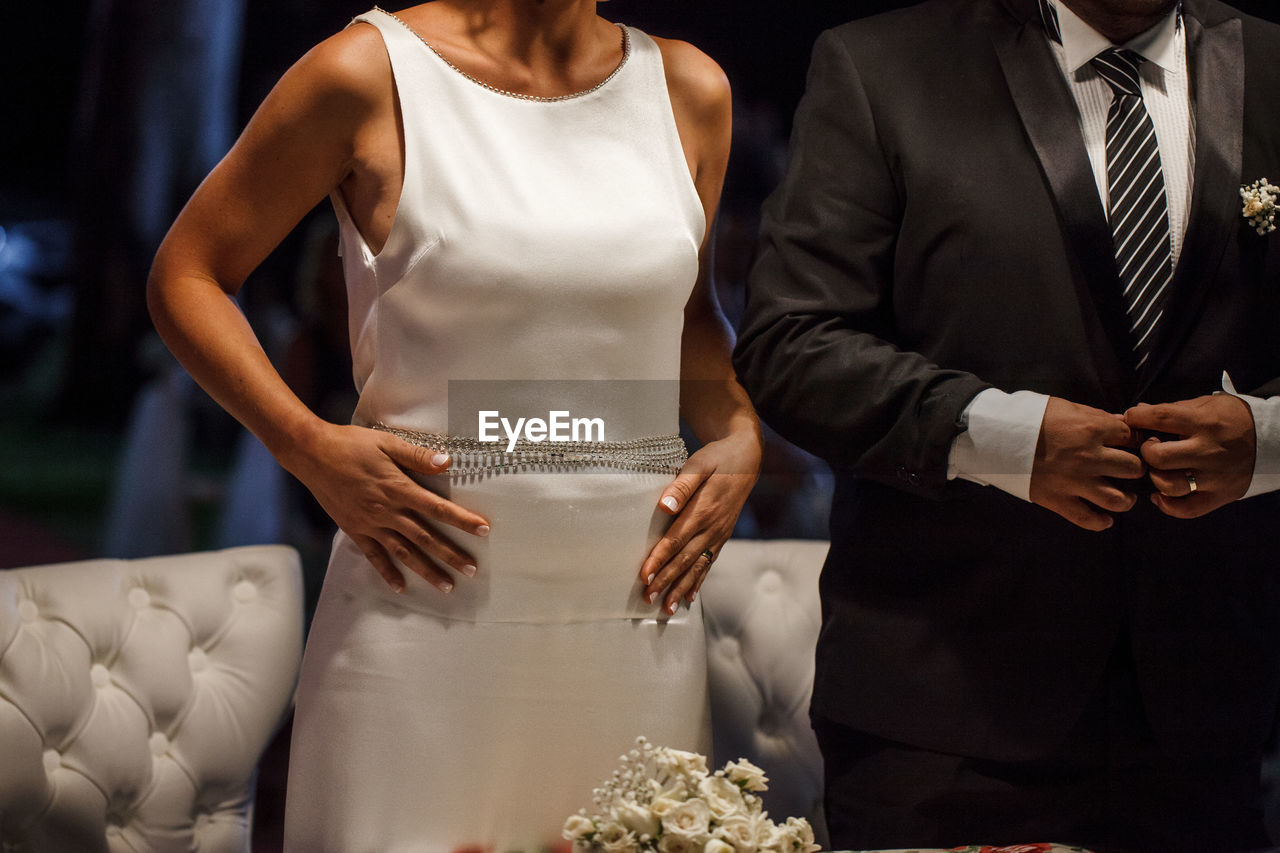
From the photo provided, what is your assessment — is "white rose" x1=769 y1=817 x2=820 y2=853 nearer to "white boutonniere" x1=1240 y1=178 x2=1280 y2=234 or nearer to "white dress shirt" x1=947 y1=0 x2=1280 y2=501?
"white dress shirt" x1=947 y1=0 x2=1280 y2=501

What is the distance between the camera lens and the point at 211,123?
5.37ft

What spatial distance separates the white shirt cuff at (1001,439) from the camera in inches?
47.6

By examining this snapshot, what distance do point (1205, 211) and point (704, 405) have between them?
1.76 feet

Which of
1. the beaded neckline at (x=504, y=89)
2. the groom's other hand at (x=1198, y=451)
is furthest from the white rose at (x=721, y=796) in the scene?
the beaded neckline at (x=504, y=89)

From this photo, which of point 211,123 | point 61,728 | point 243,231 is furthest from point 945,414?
point 61,728

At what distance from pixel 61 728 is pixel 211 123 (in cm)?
82

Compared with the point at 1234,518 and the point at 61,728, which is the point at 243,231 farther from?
the point at 1234,518

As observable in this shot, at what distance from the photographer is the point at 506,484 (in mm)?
1227

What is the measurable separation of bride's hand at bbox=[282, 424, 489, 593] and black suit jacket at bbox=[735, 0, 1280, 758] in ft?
1.15

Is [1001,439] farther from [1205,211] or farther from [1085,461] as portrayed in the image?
[1205,211]

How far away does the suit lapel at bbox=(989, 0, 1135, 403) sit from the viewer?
124 cm

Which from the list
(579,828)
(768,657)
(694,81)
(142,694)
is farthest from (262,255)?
(768,657)

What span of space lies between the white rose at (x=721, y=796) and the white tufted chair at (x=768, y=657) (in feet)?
3.19

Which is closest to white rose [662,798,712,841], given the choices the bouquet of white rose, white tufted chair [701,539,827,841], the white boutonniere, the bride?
the bouquet of white rose
